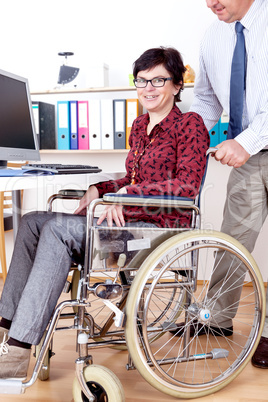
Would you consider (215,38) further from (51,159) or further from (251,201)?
(51,159)

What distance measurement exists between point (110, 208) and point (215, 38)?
961 millimetres

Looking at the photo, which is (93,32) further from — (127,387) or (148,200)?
(127,387)

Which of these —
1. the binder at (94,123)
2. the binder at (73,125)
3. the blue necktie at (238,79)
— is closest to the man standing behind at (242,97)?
the blue necktie at (238,79)

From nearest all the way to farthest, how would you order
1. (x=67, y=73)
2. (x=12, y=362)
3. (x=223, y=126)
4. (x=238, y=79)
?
(x=12, y=362), (x=238, y=79), (x=223, y=126), (x=67, y=73)

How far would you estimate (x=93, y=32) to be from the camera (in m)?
3.16

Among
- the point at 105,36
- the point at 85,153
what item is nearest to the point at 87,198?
the point at 85,153

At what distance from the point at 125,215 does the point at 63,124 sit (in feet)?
5.26

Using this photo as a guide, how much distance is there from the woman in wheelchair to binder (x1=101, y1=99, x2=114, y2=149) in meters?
1.09

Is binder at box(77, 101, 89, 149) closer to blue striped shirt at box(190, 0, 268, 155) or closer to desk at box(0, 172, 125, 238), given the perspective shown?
blue striped shirt at box(190, 0, 268, 155)

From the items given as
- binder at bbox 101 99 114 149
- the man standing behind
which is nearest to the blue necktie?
the man standing behind

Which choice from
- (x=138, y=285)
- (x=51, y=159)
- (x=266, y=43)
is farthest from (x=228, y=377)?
(x=51, y=159)

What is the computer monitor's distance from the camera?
1858 mm

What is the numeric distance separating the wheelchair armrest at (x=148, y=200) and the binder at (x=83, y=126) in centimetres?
165

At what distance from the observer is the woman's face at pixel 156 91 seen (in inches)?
64.4
